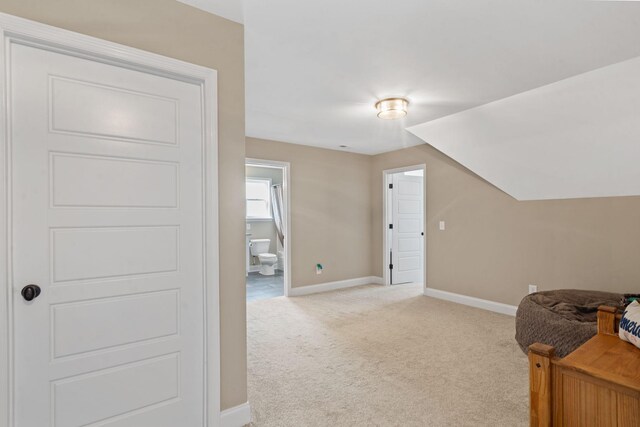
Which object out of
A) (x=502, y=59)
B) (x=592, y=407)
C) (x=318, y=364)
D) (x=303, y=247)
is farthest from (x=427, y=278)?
(x=592, y=407)

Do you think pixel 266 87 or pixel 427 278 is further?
pixel 427 278

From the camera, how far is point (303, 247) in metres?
5.12

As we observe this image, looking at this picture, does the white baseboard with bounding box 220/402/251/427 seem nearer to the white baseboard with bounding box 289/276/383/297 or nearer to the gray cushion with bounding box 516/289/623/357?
the gray cushion with bounding box 516/289/623/357

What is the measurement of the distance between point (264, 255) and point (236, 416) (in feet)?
16.5

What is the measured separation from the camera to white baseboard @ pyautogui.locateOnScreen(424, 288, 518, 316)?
160 inches

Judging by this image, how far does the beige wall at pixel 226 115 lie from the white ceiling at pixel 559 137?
2.41 metres

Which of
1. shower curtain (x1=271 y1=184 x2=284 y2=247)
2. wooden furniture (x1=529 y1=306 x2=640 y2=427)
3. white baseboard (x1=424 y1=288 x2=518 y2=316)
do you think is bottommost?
white baseboard (x1=424 y1=288 x2=518 y2=316)

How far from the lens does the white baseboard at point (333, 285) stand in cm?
507

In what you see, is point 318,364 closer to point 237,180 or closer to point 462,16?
point 237,180

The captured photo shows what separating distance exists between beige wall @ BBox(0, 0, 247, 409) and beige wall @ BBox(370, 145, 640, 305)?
342 centimetres

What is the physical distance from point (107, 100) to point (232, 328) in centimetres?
135

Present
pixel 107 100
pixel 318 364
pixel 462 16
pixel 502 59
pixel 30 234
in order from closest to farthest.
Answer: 1. pixel 30 234
2. pixel 107 100
3. pixel 462 16
4. pixel 502 59
5. pixel 318 364

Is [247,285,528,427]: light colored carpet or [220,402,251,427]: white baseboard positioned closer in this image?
[220,402,251,427]: white baseboard

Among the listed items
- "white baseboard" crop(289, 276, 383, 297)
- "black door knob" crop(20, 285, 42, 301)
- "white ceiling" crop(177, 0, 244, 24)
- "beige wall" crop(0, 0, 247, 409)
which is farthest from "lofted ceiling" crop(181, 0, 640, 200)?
"white baseboard" crop(289, 276, 383, 297)
